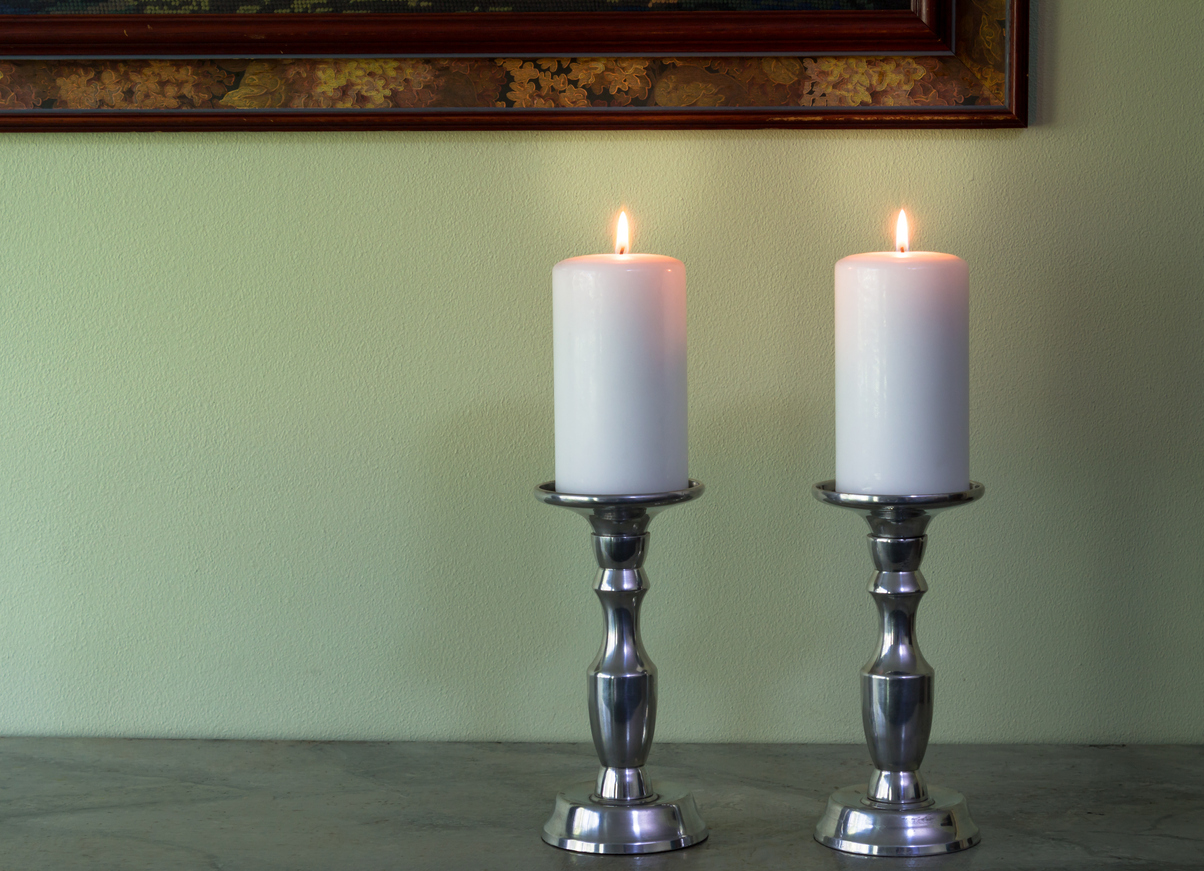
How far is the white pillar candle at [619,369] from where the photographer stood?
62cm

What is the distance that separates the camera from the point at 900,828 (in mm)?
629

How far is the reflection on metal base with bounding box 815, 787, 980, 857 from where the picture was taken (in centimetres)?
63

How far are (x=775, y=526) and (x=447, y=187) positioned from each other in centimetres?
36

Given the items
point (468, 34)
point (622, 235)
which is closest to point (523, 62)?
point (468, 34)

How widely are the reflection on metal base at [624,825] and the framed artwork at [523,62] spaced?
475 mm

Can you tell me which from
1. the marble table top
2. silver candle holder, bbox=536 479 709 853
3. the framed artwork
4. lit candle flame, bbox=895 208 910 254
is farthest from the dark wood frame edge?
the marble table top

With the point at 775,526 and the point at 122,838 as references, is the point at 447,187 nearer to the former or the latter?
the point at 775,526

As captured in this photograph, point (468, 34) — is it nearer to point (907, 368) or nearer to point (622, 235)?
point (622, 235)

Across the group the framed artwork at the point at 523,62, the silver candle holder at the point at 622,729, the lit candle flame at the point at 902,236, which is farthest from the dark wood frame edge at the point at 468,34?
the silver candle holder at the point at 622,729

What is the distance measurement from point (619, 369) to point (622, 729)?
21 cm

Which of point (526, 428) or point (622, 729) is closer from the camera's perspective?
point (622, 729)

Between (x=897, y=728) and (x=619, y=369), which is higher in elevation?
(x=619, y=369)

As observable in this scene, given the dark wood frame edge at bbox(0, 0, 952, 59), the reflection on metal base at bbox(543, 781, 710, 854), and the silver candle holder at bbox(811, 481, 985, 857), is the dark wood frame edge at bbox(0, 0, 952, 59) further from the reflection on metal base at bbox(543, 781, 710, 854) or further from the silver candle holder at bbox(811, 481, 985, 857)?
the reflection on metal base at bbox(543, 781, 710, 854)

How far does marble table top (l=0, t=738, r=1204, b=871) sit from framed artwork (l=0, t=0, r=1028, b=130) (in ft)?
1.53
